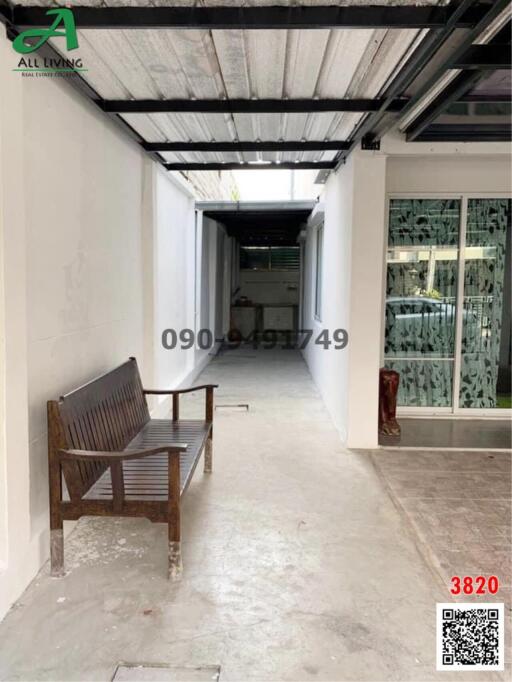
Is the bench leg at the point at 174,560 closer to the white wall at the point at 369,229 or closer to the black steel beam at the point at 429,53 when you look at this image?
the white wall at the point at 369,229

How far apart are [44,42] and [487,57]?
7.26 feet

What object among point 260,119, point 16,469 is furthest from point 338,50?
point 16,469

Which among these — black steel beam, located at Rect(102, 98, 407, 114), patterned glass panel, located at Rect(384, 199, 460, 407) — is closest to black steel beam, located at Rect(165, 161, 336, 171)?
patterned glass panel, located at Rect(384, 199, 460, 407)

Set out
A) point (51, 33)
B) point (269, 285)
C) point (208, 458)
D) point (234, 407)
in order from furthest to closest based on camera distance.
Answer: point (269, 285) < point (234, 407) < point (208, 458) < point (51, 33)

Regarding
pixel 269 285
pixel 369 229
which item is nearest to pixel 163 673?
pixel 369 229

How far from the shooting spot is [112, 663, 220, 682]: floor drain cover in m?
1.82

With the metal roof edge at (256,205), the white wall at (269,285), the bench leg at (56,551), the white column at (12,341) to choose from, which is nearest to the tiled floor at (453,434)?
the bench leg at (56,551)

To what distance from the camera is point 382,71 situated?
284cm

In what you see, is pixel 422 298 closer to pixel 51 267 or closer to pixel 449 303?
pixel 449 303

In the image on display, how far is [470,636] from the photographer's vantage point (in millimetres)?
2109

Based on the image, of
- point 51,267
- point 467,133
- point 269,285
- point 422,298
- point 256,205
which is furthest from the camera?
point 269,285

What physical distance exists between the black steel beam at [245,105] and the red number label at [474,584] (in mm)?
2871

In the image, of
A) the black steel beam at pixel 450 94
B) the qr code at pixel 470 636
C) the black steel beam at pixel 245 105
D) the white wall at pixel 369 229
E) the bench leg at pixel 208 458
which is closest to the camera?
the qr code at pixel 470 636

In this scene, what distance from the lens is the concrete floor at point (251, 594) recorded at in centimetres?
192
